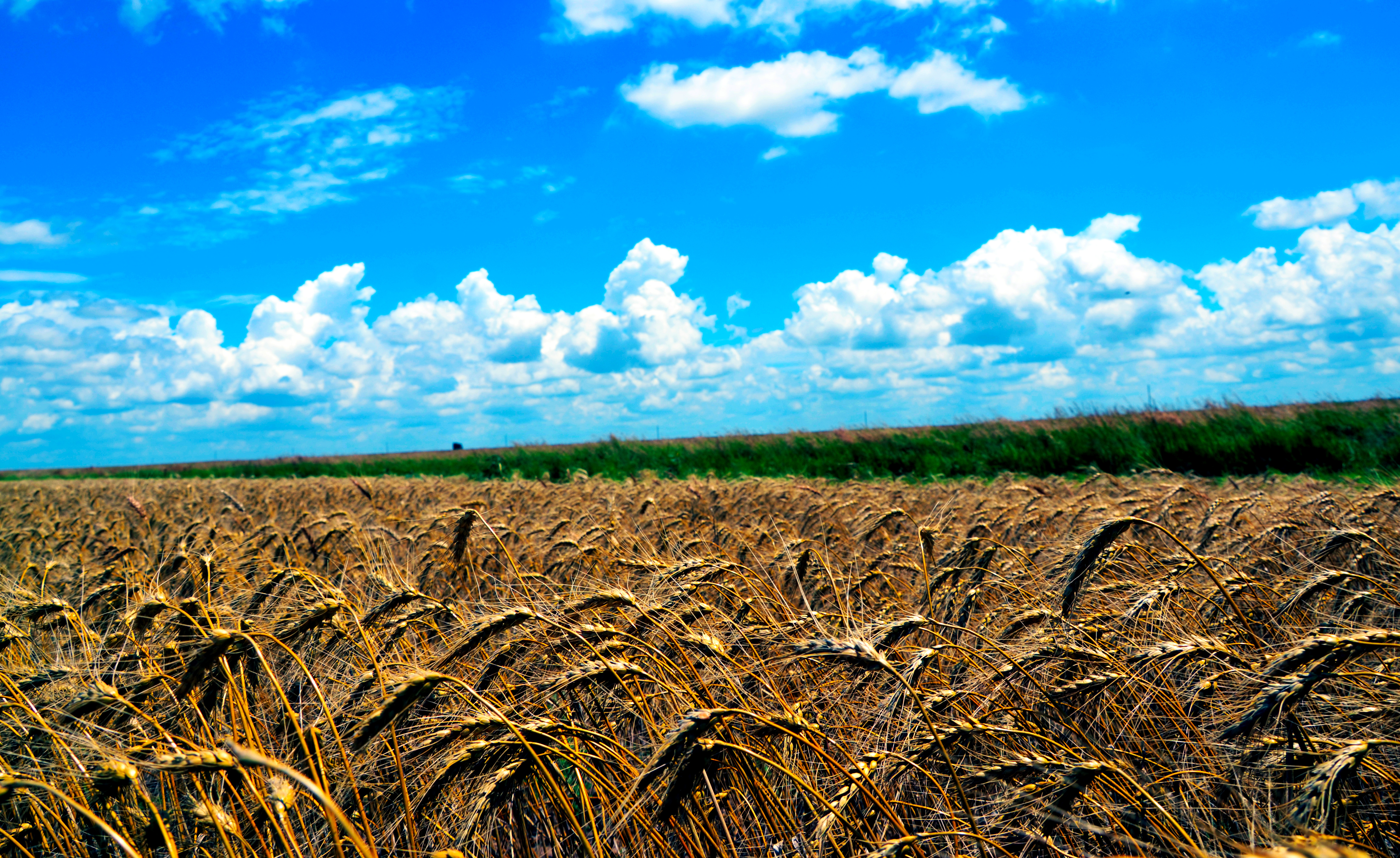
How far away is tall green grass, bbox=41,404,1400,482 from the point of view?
13992 millimetres

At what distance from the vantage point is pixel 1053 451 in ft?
53.9

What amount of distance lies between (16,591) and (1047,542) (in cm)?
646

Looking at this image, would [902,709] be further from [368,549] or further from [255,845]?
[368,549]

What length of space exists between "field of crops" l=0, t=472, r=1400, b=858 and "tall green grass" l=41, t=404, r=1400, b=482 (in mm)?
10299

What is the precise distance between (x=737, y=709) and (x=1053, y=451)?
16.6 metres

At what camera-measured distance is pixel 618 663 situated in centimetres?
241

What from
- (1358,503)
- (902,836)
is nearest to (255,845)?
(902,836)

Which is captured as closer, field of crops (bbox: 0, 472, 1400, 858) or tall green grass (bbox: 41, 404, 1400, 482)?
field of crops (bbox: 0, 472, 1400, 858)

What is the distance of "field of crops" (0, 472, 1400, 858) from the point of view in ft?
6.35

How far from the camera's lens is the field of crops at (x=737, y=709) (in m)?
1.94

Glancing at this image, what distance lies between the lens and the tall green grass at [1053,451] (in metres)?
14.0

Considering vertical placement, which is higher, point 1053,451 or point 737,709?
point 737,709

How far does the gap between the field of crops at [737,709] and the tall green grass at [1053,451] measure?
33.8 feet

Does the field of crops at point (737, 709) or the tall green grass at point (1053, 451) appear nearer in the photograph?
the field of crops at point (737, 709)
